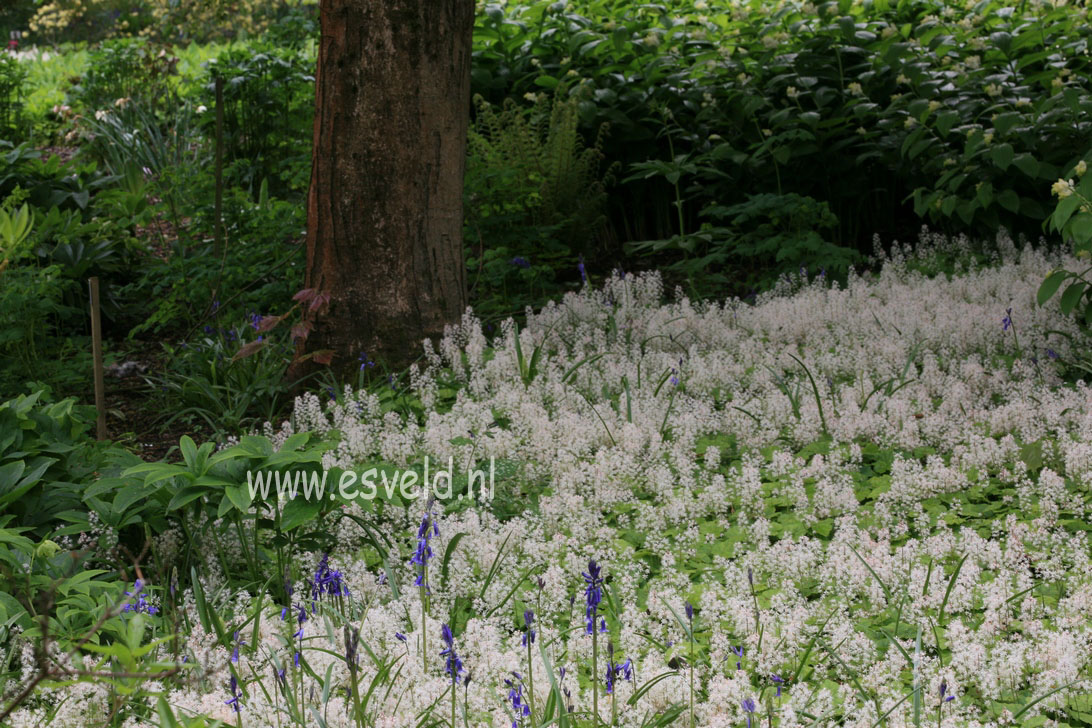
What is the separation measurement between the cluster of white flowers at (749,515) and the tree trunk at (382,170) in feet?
1.17

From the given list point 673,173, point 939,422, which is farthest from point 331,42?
point 939,422

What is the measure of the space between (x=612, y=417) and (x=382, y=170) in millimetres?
1905

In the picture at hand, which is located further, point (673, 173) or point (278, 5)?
point (278, 5)

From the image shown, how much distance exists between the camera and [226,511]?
9.63 ft

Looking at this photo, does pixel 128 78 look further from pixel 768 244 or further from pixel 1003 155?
pixel 1003 155

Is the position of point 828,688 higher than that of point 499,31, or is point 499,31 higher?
point 499,31

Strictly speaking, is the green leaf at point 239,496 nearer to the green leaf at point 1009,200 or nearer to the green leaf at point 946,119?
the green leaf at point 946,119

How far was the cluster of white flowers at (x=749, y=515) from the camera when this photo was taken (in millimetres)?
2633

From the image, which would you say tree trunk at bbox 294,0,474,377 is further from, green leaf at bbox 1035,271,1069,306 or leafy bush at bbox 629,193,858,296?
green leaf at bbox 1035,271,1069,306

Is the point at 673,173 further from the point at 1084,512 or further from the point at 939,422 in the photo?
the point at 1084,512

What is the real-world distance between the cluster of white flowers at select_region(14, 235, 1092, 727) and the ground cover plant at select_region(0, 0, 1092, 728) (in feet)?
0.06

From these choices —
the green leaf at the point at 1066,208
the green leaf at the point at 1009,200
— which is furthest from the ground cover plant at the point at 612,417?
the green leaf at the point at 1009,200

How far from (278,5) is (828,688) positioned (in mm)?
23345

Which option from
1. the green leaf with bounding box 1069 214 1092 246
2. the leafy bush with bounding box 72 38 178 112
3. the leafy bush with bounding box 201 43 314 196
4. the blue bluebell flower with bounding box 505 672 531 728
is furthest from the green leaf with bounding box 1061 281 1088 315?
the leafy bush with bounding box 72 38 178 112
